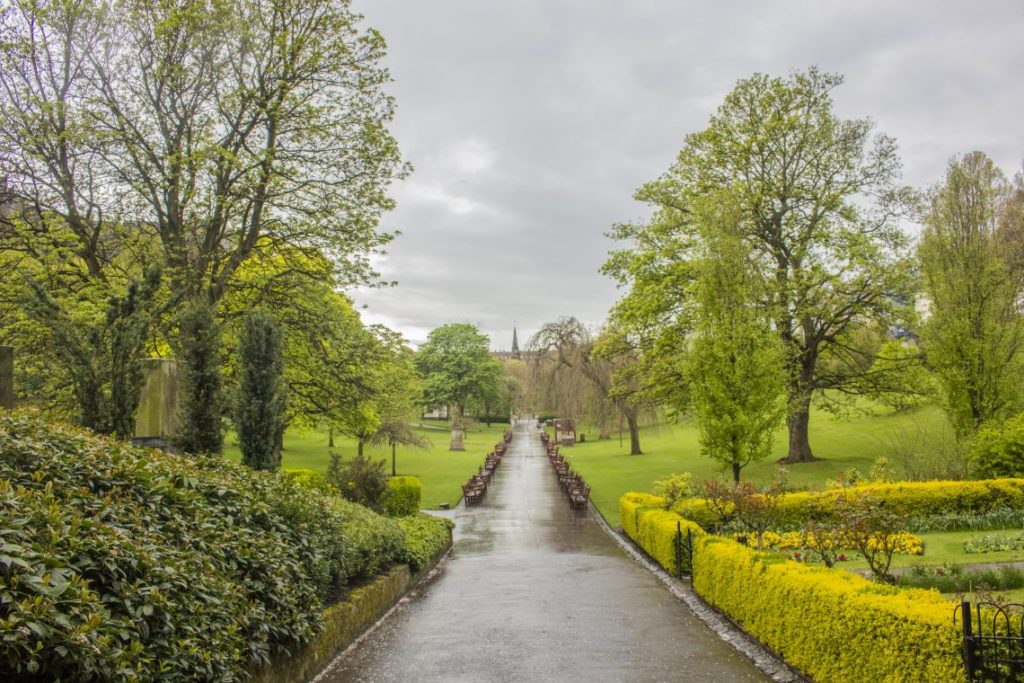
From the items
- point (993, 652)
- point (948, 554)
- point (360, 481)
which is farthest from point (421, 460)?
point (993, 652)

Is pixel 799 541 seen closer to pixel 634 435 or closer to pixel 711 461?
pixel 711 461

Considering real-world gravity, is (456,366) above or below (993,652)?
above

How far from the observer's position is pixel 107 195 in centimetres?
1828

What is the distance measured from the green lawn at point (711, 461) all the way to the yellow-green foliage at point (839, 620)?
12.0m

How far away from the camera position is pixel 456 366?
89375 mm

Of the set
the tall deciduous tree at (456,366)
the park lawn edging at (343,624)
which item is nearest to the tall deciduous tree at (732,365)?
the park lawn edging at (343,624)

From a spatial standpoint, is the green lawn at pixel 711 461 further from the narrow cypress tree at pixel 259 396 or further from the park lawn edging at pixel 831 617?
the park lawn edging at pixel 831 617

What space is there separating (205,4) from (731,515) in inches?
684

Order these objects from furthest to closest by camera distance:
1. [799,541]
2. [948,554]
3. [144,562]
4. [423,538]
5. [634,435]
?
[634,435]
[799,541]
[423,538]
[948,554]
[144,562]

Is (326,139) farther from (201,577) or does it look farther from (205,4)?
(201,577)

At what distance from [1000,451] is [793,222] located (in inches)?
456

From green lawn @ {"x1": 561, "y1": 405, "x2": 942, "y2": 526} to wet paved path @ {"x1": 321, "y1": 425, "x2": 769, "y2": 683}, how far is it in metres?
7.23

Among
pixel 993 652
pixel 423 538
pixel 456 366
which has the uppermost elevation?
pixel 456 366

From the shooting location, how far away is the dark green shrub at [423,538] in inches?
508
